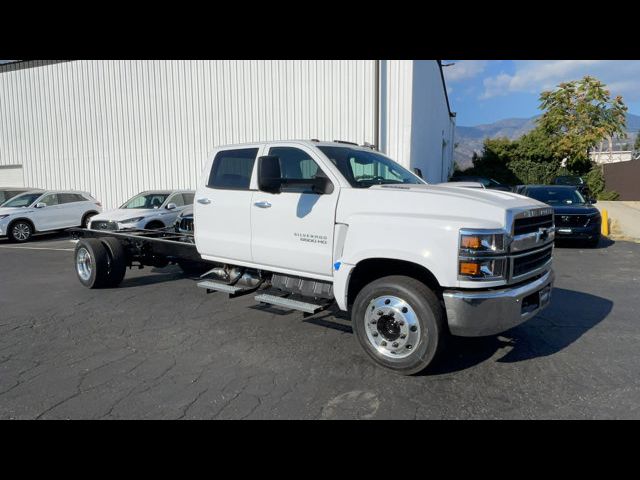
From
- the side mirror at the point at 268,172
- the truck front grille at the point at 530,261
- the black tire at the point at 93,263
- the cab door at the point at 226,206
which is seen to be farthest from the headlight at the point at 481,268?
the black tire at the point at 93,263

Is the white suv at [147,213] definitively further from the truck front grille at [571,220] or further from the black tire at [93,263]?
the truck front grille at [571,220]

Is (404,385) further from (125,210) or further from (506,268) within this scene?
(125,210)

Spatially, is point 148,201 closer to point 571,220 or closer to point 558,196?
point 571,220

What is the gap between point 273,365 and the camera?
4.09 meters

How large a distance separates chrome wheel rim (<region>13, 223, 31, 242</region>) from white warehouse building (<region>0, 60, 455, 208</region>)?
18.5ft

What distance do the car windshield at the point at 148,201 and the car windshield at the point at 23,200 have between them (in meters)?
4.39

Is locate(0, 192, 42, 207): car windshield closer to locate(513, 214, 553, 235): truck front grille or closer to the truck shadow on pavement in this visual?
the truck shadow on pavement

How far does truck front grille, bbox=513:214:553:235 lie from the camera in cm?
364

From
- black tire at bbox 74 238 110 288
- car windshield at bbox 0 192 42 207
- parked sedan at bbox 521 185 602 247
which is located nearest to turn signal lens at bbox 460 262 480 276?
black tire at bbox 74 238 110 288

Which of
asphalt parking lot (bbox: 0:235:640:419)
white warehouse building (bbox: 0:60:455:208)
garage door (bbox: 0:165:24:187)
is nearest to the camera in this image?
asphalt parking lot (bbox: 0:235:640:419)

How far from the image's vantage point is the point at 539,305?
3.97 m

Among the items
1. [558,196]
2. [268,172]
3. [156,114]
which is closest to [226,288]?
[268,172]

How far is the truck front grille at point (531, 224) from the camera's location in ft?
11.9
